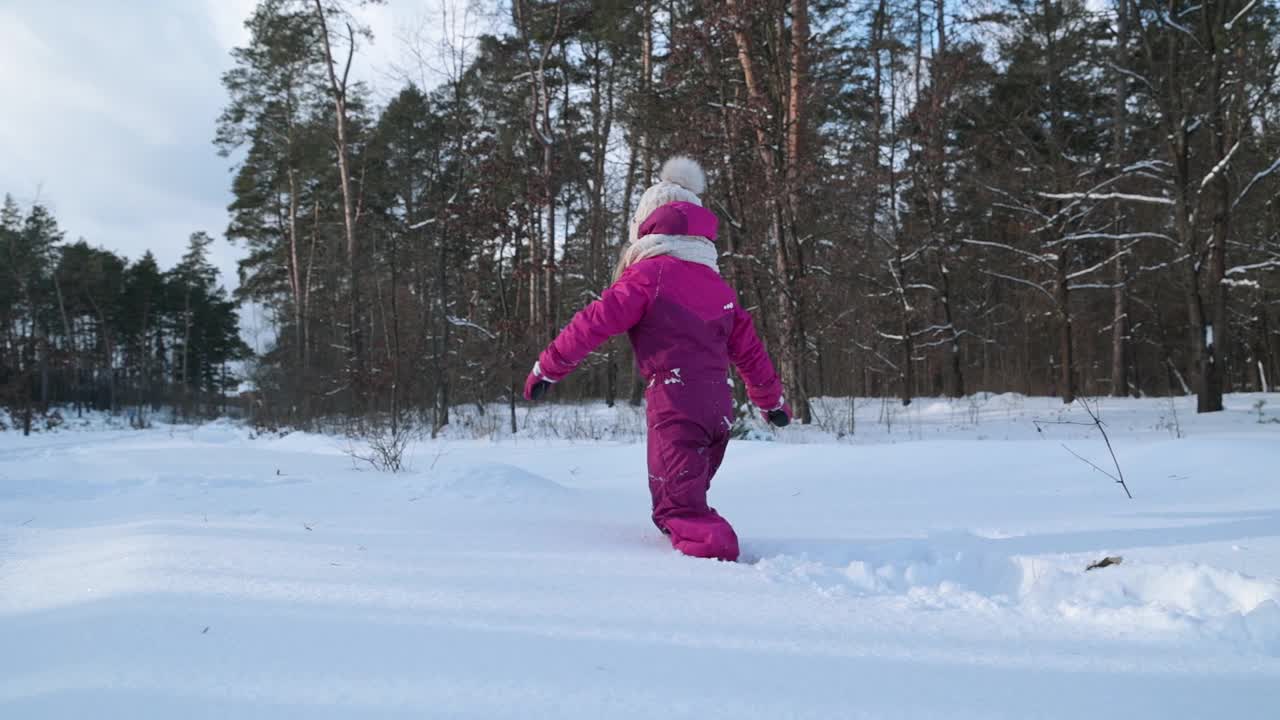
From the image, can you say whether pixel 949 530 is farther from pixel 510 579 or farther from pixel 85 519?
pixel 85 519

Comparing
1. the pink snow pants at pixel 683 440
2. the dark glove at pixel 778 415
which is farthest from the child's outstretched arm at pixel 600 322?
the dark glove at pixel 778 415

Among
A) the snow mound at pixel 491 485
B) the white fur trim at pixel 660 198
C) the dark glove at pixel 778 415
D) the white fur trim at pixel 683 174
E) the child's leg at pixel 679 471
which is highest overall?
the white fur trim at pixel 683 174

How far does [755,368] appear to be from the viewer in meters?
3.08

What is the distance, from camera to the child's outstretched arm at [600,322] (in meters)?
2.66

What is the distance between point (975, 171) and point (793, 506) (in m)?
16.1

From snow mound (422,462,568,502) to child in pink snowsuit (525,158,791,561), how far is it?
0.69 m

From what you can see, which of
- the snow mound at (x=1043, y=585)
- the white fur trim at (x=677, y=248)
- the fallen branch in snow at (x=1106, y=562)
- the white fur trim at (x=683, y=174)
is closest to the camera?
the snow mound at (x=1043, y=585)

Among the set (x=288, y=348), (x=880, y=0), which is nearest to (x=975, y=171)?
(x=880, y=0)

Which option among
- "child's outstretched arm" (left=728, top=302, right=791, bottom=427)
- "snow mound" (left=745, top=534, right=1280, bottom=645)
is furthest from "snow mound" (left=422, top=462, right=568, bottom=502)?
"snow mound" (left=745, top=534, right=1280, bottom=645)

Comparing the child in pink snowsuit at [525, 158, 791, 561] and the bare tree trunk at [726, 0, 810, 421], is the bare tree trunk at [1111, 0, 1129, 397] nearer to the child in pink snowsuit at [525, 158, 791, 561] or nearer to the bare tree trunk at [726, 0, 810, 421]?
the bare tree trunk at [726, 0, 810, 421]

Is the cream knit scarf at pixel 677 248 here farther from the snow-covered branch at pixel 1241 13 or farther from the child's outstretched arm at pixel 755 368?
the snow-covered branch at pixel 1241 13

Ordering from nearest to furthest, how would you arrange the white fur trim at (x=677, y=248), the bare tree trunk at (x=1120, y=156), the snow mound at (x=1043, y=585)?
the snow mound at (x=1043, y=585), the white fur trim at (x=677, y=248), the bare tree trunk at (x=1120, y=156)

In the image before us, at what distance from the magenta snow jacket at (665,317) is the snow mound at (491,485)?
75cm

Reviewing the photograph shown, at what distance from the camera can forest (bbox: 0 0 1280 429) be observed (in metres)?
10.5
